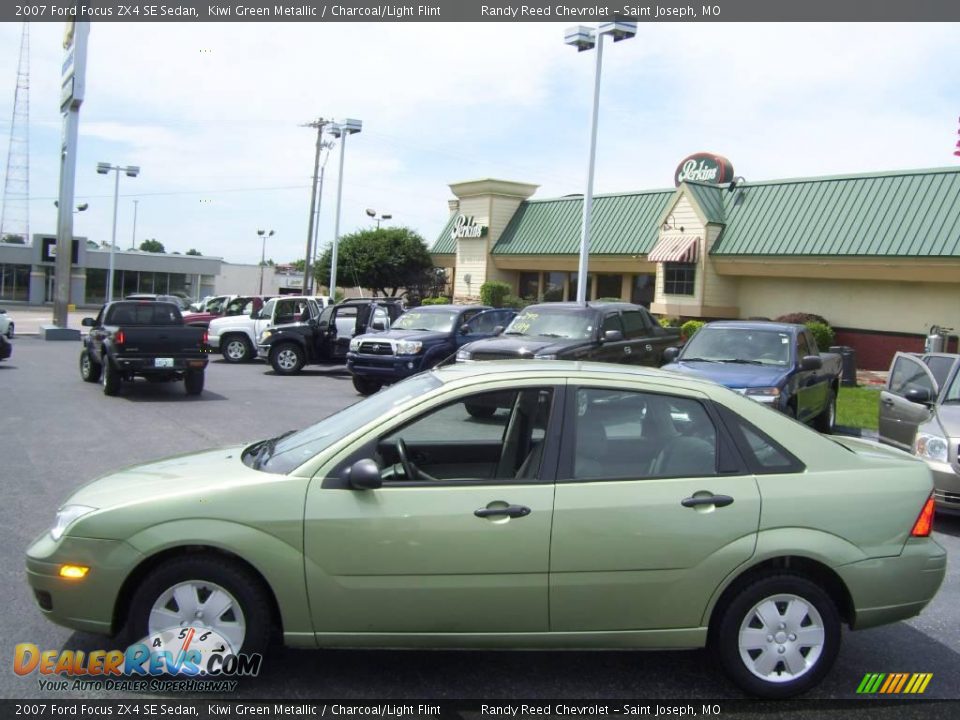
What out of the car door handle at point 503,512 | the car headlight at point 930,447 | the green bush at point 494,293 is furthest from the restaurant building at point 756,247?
the car door handle at point 503,512

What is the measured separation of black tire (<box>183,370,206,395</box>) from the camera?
1579 centimetres

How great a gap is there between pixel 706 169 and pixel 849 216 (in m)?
7.15

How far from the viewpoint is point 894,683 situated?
15.0 feet

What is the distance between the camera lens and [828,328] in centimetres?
2450

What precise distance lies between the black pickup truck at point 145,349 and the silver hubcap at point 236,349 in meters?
7.42

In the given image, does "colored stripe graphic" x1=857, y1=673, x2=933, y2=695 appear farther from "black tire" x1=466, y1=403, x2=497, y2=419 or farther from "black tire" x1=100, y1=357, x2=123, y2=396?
"black tire" x1=100, y1=357, x2=123, y2=396

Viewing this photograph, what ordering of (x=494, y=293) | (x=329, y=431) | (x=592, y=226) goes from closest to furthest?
1. (x=329, y=431)
2. (x=592, y=226)
3. (x=494, y=293)

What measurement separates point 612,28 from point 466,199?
19.3 m

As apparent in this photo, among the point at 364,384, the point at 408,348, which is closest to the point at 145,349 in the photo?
the point at 364,384

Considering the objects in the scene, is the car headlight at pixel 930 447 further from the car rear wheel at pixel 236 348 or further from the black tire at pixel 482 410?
the car rear wheel at pixel 236 348

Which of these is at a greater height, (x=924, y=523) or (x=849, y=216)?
(x=849, y=216)

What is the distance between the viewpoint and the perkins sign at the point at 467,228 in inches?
1485

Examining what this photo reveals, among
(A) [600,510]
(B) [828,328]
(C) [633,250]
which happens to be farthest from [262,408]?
(C) [633,250]

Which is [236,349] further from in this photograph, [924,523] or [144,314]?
[924,523]
